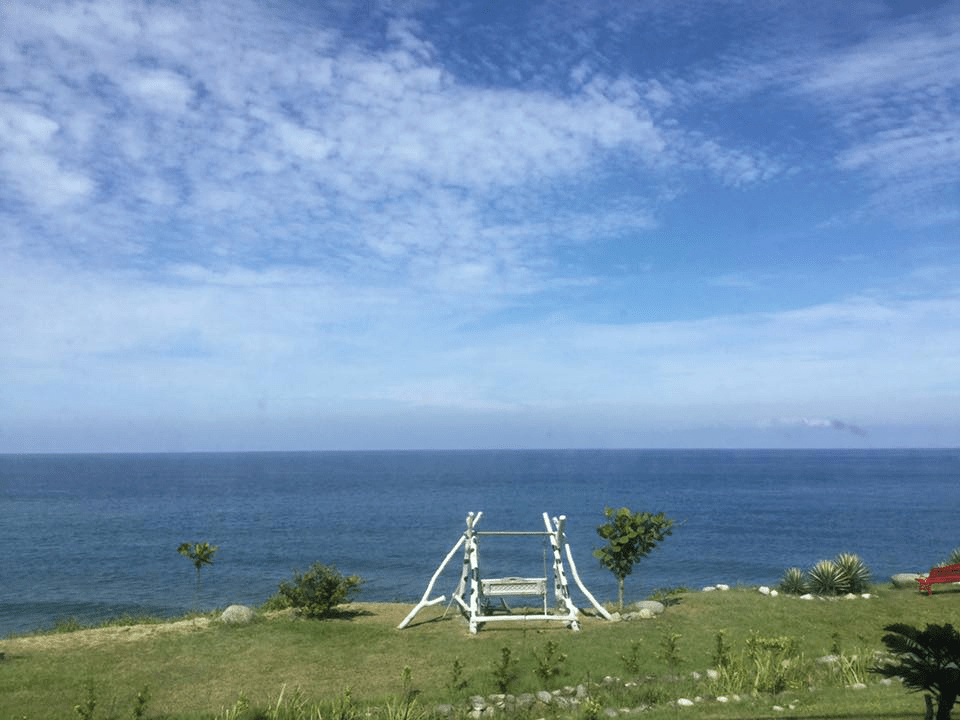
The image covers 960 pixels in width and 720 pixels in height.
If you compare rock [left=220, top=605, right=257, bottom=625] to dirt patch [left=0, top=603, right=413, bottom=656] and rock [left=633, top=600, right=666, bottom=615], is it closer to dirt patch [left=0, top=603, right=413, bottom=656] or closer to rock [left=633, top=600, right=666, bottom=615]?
dirt patch [left=0, top=603, right=413, bottom=656]

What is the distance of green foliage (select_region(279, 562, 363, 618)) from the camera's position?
70.7 feet

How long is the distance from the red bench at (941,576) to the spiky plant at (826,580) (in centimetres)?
254

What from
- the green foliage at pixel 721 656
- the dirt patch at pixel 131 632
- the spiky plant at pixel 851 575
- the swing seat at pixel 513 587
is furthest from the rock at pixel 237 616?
the spiky plant at pixel 851 575

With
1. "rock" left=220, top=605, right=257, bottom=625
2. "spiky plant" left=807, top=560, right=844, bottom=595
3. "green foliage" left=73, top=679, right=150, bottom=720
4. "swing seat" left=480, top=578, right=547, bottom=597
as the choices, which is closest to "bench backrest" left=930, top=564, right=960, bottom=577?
"spiky plant" left=807, top=560, right=844, bottom=595

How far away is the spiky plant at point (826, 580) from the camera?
24.2 metres

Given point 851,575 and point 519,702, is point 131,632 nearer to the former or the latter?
point 519,702

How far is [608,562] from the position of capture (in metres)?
22.8

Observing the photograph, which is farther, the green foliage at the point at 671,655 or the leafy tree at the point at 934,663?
the green foliage at the point at 671,655

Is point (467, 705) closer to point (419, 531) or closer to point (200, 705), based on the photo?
point (200, 705)

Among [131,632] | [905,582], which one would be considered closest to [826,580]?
[905,582]

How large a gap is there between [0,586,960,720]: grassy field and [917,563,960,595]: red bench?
1.34m

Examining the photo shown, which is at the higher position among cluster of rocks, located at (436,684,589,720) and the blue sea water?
cluster of rocks, located at (436,684,589,720)

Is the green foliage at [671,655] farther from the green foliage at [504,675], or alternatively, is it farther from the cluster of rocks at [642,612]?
the cluster of rocks at [642,612]

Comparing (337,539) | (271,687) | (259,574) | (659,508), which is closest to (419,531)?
(337,539)
